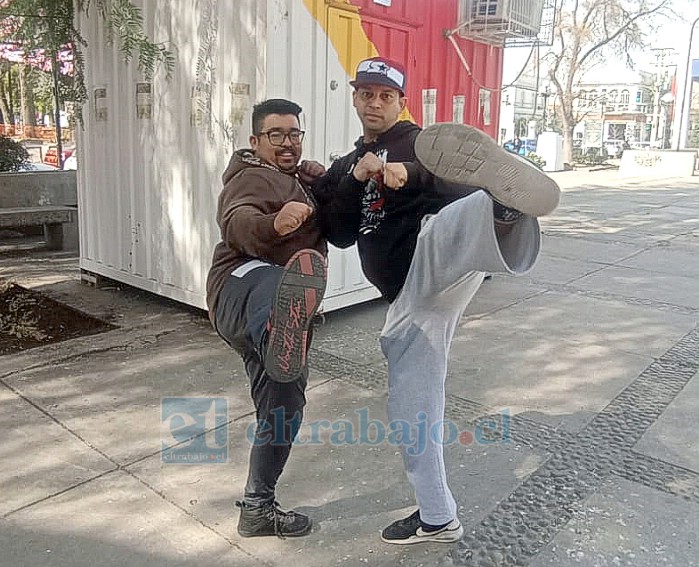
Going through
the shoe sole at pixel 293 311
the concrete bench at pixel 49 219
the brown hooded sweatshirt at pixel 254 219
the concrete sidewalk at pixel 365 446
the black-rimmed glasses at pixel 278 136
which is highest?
the black-rimmed glasses at pixel 278 136

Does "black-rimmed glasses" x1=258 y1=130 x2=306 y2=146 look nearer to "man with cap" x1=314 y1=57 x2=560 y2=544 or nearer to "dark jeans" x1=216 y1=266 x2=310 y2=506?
"man with cap" x1=314 y1=57 x2=560 y2=544

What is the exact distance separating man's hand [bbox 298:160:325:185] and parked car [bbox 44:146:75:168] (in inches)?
365

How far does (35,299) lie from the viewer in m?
6.35

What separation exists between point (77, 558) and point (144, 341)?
8.66 feet

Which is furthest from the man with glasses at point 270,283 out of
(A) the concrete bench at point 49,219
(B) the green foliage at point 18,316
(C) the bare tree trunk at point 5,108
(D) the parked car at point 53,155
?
(C) the bare tree trunk at point 5,108

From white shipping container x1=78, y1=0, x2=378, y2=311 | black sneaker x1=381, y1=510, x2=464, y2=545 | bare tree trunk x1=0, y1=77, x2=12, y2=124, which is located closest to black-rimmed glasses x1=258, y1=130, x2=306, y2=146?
black sneaker x1=381, y1=510, x2=464, y2=545

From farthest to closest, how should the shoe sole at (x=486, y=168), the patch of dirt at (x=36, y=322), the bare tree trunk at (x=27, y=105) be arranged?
1. the bare tree trunk at (x=27, y=105)
2. the patch of dirt at (x=36, y=322)
3. the shoe sole at (x=486, y=168)

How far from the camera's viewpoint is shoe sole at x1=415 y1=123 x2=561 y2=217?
1.92 metres

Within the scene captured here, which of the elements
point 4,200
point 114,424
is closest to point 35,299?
point 114,424

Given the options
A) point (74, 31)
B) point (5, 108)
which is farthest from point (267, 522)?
point (5, 108)

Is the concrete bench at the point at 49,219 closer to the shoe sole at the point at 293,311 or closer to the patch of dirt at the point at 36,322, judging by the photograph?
the patch of dirt at the point at 36,322

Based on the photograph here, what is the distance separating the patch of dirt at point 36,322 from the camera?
5.18 meters

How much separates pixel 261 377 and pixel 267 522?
0.61 meters

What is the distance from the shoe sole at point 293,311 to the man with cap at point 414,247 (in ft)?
0.99
